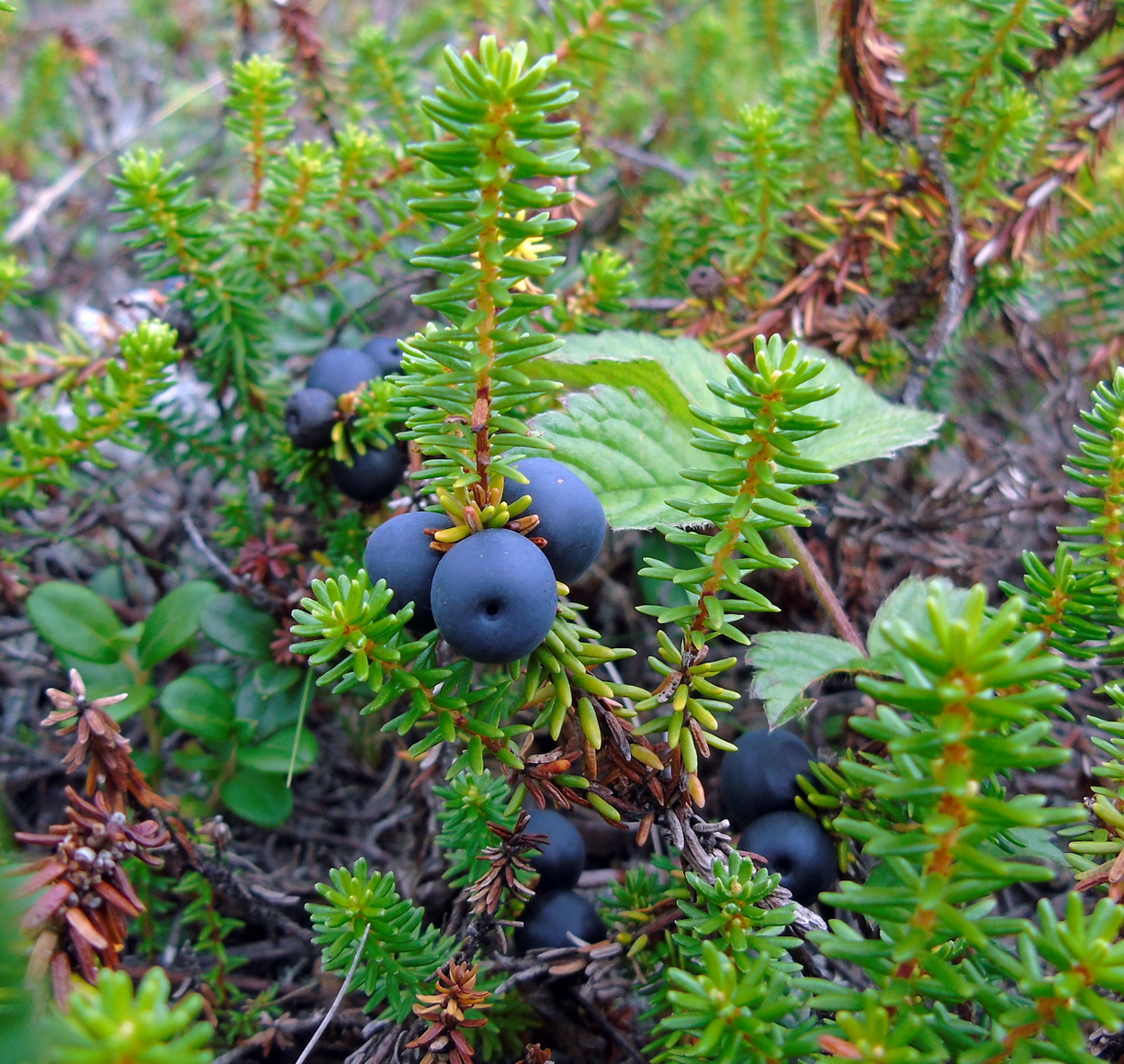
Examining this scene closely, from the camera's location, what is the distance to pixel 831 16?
2.94m

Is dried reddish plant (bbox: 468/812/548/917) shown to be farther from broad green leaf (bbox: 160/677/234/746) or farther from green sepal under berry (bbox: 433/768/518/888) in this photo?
broad green leaf (bbox: 160/677/234/746)

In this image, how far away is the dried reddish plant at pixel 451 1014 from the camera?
158 cm

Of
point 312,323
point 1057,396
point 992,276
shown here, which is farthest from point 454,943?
point 1057,396

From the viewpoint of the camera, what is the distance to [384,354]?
2516mm

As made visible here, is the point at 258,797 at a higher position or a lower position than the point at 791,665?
lower

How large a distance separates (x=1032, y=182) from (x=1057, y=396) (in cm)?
81

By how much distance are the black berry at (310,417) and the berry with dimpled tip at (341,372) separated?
0.14 ft

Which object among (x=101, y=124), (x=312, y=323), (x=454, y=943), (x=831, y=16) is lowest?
(x=454, y=943)

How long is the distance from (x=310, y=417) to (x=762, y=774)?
1470 mm

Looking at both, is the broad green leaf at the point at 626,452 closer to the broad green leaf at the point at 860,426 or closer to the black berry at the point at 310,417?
the broad green leaf at the point at 860,426

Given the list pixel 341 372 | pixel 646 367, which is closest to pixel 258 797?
pixel 341 372

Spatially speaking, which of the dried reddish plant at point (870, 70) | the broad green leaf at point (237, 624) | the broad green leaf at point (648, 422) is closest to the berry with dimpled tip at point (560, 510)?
the broad green leaf at point (648, 422)

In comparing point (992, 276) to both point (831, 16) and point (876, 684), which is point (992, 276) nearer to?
point (831, 16)

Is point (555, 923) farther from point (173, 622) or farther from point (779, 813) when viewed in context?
point (173, 622)
